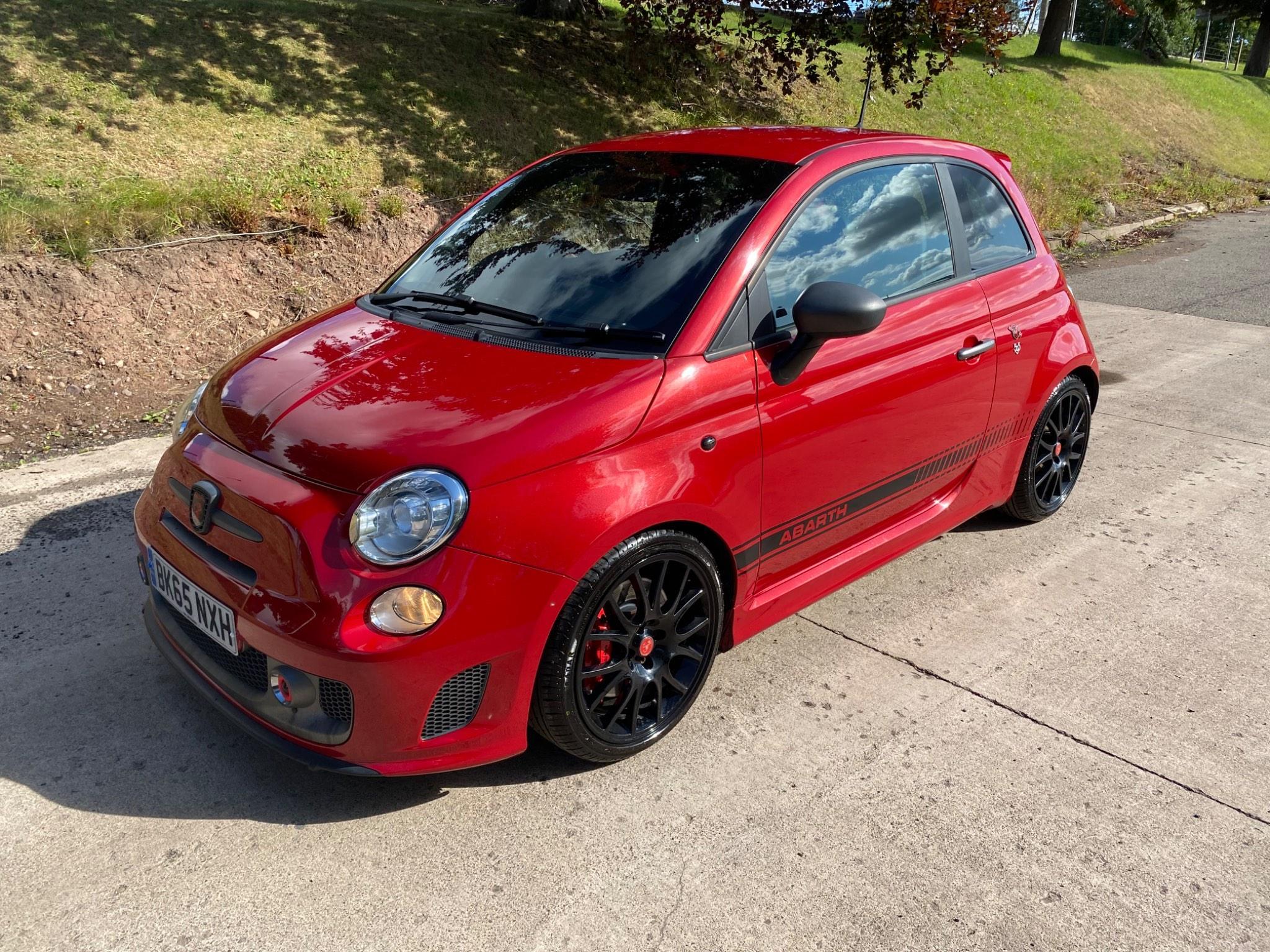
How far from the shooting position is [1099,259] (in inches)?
495

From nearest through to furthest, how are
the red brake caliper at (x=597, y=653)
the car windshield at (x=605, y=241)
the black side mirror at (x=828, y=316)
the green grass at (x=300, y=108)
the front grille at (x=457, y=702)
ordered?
the front grille at (x=457, y=702), the red brake caliper at (x=597, y=653), the black side mirror at (x=828, y=316), the car windshield at (x=605, y=241), the green grass at (x=300, y=108)

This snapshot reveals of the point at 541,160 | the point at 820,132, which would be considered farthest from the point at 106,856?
the point at 820,132

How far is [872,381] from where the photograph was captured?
363cm

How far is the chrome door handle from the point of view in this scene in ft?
13.1

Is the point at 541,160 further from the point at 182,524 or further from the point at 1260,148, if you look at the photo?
the point at 1260,148

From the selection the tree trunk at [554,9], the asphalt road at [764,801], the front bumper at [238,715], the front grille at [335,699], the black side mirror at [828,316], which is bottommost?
the asphalt road at [764,801]

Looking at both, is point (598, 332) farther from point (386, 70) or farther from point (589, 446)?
point (386, 70)

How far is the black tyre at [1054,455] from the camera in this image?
4.75 m

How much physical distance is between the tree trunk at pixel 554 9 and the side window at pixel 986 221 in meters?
10.1

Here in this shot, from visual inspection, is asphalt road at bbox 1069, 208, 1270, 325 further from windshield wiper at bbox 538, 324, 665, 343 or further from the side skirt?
windshield wiper at bbox 538, 324, 665, 343

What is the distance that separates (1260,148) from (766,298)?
25.4 metres

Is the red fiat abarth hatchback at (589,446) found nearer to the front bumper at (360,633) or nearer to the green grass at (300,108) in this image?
the front bumper at (360,633)

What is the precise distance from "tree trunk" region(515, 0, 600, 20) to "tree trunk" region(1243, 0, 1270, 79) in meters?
30.1

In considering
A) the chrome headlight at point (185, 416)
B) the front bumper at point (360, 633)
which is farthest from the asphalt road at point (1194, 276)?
the chrome headlight at point (185, 416)
